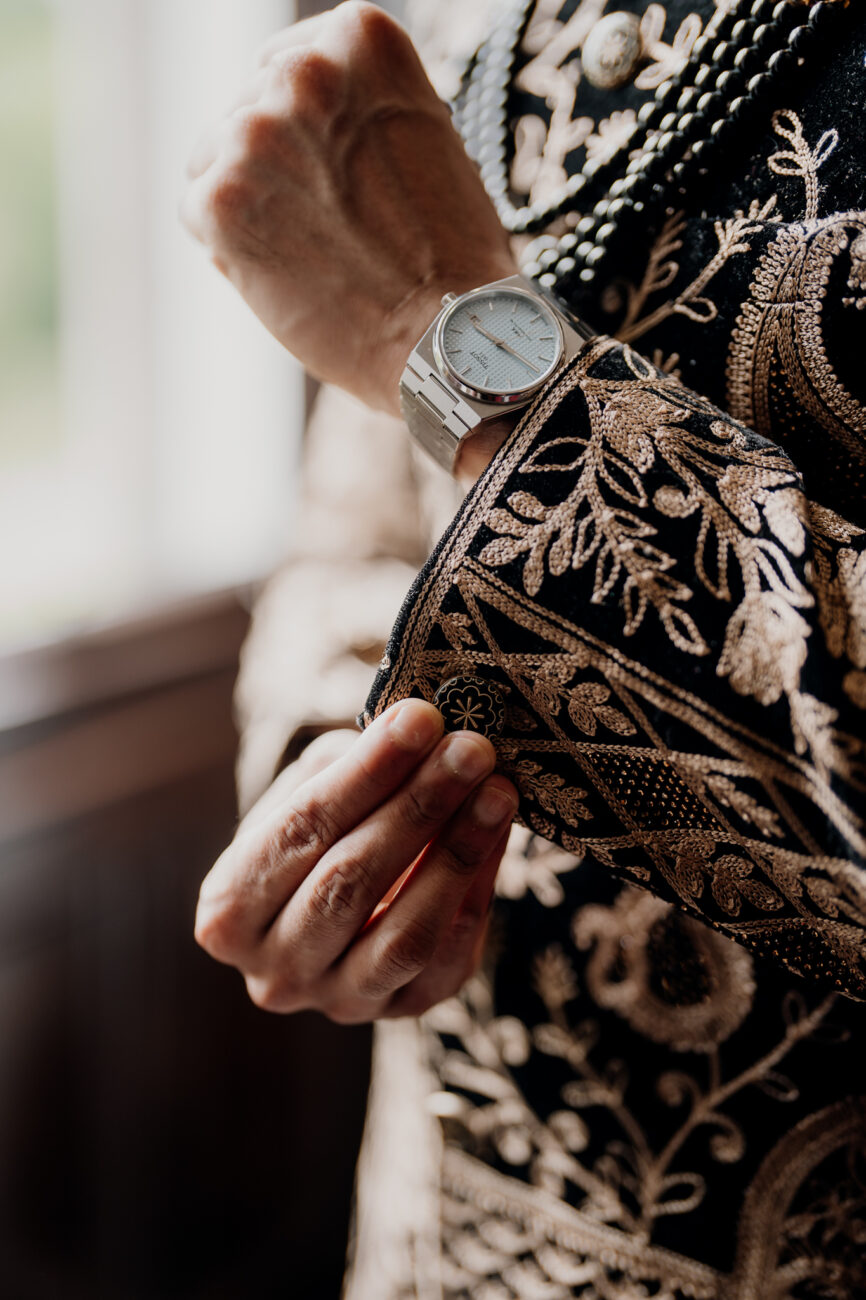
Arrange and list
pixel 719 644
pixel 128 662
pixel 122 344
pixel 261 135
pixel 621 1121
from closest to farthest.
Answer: pixel 719 644 < pixel 261 135 < pixel 621 1121 < pixel 128 662 < pixel 122 344

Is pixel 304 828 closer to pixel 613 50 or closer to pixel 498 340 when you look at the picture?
pixel 498 340

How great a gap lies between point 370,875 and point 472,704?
10 centimetres

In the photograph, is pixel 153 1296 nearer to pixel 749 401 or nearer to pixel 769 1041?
pixel 769 1041

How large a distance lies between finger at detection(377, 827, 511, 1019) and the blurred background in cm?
57

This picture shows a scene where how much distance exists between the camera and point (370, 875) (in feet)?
1.33

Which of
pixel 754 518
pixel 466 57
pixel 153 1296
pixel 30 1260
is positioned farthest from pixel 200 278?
pixel 153 1296

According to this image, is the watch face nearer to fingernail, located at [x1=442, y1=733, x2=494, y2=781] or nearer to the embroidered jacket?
the embroidered jacket

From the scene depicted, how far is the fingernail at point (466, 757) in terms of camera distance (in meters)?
0.36

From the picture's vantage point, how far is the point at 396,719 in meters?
0.36

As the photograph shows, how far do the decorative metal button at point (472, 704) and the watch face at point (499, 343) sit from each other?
12cm

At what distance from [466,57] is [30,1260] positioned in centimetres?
120

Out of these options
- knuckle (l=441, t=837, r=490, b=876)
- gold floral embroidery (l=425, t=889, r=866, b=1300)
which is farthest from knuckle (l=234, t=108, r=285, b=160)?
gold floral embroidery (l=425, t=889, r=866, b=1300)

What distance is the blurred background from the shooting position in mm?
988

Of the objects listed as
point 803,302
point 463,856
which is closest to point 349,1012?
point 463,856
